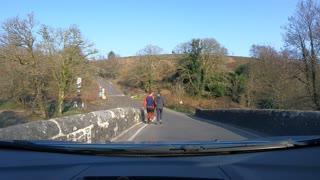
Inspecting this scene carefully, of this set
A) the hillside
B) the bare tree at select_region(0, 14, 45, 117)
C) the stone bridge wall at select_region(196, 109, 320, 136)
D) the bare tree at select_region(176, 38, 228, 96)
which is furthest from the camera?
the bare tree at select_region(176, 38, 228, 96)

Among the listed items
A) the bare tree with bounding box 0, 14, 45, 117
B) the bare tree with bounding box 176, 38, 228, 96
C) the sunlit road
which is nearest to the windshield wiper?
the sunlit road

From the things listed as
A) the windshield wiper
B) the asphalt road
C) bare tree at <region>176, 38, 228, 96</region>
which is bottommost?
the asphalt road

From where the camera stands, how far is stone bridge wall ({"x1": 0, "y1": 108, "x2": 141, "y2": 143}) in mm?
6199

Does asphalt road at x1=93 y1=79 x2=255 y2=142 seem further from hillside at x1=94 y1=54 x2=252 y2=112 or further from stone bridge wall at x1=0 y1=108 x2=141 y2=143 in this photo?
hillside at x1=94 y1=54 x2=252 y2=112

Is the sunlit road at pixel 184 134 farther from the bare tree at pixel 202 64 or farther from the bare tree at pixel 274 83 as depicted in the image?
the bare tree at pixel 202 64

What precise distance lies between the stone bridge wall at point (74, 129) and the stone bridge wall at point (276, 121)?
5.62m

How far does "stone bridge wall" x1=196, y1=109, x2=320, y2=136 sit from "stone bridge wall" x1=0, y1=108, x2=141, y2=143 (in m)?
5.62

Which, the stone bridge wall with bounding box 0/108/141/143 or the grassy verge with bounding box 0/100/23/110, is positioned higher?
the stone bridge wall with bounding box 0/108/141/143

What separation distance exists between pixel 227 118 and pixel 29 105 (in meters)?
23.9

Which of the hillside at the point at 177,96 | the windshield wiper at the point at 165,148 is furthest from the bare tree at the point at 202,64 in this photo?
the windshield wiper at the point at 165,148

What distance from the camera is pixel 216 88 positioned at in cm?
7075

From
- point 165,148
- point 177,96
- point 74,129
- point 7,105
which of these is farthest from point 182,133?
point 177,96

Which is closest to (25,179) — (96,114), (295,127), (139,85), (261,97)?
(96,114)

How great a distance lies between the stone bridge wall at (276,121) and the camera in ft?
41.8
